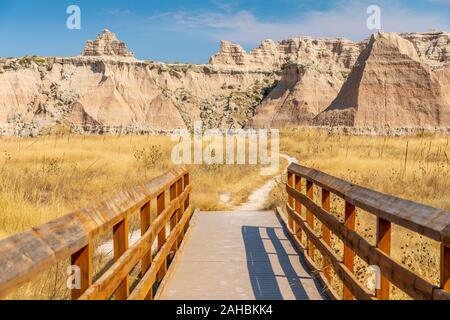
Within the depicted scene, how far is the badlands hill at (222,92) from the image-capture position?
45.7m

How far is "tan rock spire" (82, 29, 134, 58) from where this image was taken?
108375 millimetres

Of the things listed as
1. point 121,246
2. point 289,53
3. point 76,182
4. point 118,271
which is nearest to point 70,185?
point 76,182

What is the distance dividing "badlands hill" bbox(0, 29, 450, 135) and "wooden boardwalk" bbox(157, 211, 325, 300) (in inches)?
1555

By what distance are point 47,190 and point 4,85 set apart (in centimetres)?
7874

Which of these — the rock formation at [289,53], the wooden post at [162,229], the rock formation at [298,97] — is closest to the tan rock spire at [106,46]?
the rock formation at [289,53]

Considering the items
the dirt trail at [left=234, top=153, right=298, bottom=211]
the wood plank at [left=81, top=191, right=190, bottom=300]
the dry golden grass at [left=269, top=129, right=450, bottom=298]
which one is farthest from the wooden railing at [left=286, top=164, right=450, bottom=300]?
the dirt trail at [left=234, top=153, right=298, bottom=211]

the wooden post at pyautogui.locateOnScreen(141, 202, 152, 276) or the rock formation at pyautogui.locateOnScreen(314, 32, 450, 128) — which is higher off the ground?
the rock formation at pyautogui.locateOnScreen(314, 32, 450, 128)

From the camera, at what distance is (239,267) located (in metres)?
5.87

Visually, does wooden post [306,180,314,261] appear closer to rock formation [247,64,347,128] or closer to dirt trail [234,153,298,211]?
dirt trail [234,153,298,211]

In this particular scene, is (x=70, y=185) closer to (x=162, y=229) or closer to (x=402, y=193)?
(x=162, y=229)

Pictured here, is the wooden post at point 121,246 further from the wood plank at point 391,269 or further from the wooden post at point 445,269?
the wooden post at point 445,269

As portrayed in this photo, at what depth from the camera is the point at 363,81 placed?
46.8 metres

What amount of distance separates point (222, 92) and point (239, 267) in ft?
315
